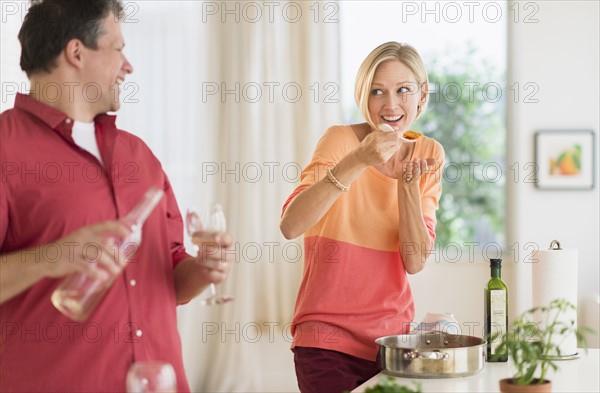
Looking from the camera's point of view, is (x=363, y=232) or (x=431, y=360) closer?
(x=431, y=360)

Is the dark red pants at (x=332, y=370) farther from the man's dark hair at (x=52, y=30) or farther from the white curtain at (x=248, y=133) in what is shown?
the white curtain at (x=248, y=133)

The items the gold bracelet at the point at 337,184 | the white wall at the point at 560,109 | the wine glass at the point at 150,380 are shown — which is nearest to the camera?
the wine glass at the point at 150,380

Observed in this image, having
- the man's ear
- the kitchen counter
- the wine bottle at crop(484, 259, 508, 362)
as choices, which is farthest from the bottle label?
the man's ear

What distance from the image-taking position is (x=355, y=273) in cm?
242

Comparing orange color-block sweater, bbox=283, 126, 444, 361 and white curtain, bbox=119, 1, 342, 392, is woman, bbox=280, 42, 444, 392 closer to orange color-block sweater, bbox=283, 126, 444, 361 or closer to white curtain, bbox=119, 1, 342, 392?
orange color-block sweater, bbox=283, 126, 444, 361

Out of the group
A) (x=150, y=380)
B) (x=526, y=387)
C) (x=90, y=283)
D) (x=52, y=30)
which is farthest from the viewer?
(x=52, y=30)

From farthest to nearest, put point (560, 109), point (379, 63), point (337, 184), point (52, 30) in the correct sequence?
point (560, 109) < point (379, 63) < point (337, 184) < point (52, 30)

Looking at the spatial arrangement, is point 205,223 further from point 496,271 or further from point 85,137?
point 496,271

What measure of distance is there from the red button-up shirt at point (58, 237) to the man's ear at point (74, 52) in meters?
0.12

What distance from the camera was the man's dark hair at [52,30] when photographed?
6.42 ft

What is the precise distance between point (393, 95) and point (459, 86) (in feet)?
11.0

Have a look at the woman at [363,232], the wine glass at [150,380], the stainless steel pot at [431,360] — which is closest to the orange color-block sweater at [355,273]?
the woman at [363,232]

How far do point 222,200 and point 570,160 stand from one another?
2152mm

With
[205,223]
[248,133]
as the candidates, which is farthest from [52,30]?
[248,133]
